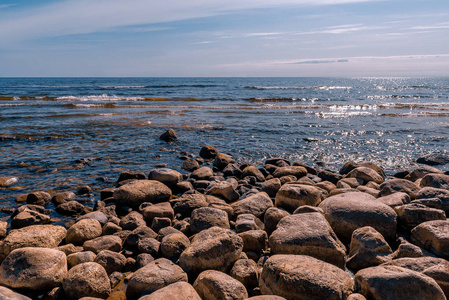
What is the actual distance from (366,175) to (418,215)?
3.14 meters

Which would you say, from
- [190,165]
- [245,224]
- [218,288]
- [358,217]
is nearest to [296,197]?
[358,217]

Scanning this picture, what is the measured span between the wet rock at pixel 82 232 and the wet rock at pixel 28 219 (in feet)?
3.67

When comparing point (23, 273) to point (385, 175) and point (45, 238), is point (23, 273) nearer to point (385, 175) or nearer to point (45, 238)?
point (45, 238)

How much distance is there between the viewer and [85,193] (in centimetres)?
762

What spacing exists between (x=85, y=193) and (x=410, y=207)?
6842 mm

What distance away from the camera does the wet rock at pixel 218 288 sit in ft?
11.1

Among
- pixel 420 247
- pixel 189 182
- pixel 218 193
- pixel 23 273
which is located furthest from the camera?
pixel 189 182

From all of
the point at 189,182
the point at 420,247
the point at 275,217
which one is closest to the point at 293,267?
the point at 275,217

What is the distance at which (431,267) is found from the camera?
374cm

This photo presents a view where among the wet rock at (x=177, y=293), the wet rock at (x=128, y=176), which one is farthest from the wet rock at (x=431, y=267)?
the wet rock at (x=128, y=176)

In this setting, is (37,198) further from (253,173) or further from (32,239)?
(253,173)

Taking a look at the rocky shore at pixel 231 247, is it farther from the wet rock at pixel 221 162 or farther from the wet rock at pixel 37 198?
the wet rock at pixel 221 162

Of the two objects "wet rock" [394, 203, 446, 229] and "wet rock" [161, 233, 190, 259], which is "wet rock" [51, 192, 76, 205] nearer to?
"wet rock" [161, 233, 190, 259]

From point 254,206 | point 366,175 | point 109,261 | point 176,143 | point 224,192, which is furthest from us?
point 176,143
